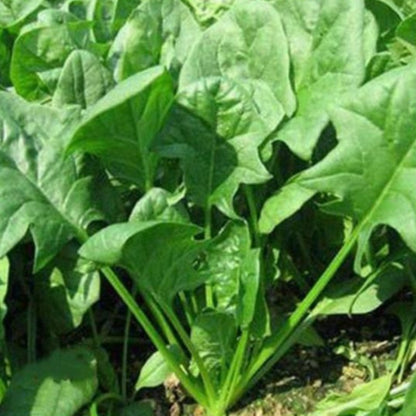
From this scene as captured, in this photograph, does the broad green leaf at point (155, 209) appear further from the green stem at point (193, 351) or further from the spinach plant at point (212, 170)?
the green stem at point (193, 351)

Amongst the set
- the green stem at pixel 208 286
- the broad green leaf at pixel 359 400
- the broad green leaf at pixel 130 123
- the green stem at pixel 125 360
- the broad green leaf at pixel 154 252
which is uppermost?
the broad green leaf at pixel 130 123

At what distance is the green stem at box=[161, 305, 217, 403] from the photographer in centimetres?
135

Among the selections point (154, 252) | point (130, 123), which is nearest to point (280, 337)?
point (154, 252)

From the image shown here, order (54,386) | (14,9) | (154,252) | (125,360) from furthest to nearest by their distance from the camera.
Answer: (14,9)
(125,360)
(54,386)
(154,252)

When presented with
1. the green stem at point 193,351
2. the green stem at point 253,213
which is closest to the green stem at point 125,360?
the green stem at point 193,351

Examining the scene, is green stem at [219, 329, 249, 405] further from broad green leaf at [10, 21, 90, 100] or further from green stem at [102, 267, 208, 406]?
broad green leaf at [10, 21, 90, 100]

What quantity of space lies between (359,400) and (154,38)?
63 cm

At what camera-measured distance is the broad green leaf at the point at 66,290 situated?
1.42 m

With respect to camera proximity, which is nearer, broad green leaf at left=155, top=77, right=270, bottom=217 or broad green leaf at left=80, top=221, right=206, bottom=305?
broad green leaf at left=80, top=221, right=206, bottom=305

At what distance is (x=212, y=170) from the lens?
1402mm

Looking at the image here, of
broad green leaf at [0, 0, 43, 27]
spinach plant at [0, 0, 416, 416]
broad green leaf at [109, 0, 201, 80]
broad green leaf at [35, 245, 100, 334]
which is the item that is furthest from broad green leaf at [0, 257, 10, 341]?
broad green leaf at [0, 0, 43, 27]

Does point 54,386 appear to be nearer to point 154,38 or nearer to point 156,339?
point 156,339

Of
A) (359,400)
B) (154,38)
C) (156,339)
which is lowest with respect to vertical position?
(359,400)

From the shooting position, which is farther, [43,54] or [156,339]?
[43,54]
